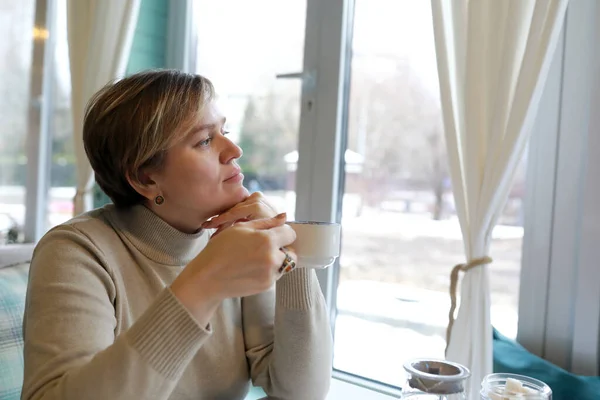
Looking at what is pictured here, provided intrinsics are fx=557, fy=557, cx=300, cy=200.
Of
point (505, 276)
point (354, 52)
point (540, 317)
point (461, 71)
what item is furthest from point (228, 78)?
point (540, 317)

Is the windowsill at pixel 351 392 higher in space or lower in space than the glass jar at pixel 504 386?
lower

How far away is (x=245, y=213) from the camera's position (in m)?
1.24

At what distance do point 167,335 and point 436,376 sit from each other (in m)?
0.42

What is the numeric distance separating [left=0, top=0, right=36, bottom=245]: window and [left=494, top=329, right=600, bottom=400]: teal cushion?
94.4 inches

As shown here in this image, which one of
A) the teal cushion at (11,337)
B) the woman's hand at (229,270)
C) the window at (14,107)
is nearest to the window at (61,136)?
the window at (14,107)

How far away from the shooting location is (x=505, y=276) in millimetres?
1653

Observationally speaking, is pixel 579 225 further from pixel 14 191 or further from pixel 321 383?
pixel 14 191

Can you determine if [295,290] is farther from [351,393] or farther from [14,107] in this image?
[14,107]

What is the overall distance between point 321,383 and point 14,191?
2250 mm

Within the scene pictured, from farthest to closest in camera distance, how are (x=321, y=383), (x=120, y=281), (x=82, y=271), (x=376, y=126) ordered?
(x=376, y=126) < (x=321, y=383) < (x=120, y=281) < (x=82, y=271)

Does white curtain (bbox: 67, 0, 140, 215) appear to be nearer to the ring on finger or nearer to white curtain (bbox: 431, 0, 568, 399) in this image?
white curtain (bbox: 431, 0, 568, 399)

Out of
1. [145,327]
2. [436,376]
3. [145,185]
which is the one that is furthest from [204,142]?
[436,376]

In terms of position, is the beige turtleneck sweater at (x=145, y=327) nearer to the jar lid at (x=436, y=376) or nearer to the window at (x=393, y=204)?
the jar lid at (x=436, y=376)

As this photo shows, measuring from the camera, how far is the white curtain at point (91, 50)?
7.84 ft
